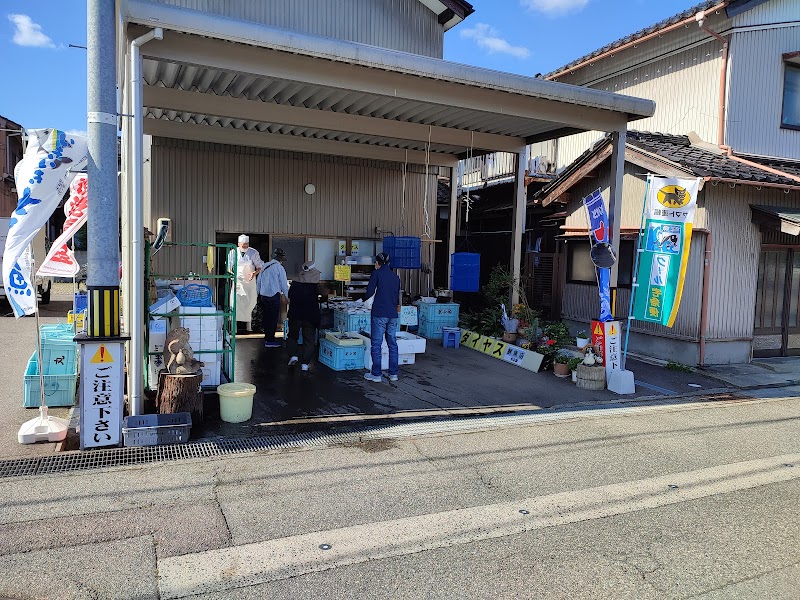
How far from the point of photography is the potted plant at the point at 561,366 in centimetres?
943

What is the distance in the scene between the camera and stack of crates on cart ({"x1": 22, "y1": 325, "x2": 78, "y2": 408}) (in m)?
6.66

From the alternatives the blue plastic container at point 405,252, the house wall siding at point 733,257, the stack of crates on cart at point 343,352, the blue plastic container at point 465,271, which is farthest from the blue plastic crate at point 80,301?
the house wall siding at point 733,257

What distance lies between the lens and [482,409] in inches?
297

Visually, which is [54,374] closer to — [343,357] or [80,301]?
[80,301]

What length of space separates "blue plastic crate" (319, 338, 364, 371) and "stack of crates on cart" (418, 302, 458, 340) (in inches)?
126

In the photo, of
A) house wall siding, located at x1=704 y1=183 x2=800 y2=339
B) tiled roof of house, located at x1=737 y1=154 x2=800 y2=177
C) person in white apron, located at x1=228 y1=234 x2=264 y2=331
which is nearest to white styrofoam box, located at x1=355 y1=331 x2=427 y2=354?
person in white apron, located at x1=228 y1=234 x2=264 y2=331

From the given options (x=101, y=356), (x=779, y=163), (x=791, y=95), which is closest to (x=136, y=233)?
(x=101, y=356)

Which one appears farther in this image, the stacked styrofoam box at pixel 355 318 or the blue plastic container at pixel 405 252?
the blue plastic container at pixel 405 252

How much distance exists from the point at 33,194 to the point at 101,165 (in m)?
0.64

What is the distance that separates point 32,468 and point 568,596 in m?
4.42

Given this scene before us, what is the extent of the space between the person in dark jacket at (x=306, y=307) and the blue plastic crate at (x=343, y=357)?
342mm

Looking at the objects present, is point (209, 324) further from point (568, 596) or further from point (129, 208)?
point (568, 596)

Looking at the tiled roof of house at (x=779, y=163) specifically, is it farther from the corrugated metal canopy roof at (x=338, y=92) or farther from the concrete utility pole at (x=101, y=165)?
the concrete utility pole at (x=101, y=165)

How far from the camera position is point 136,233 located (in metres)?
5.94
